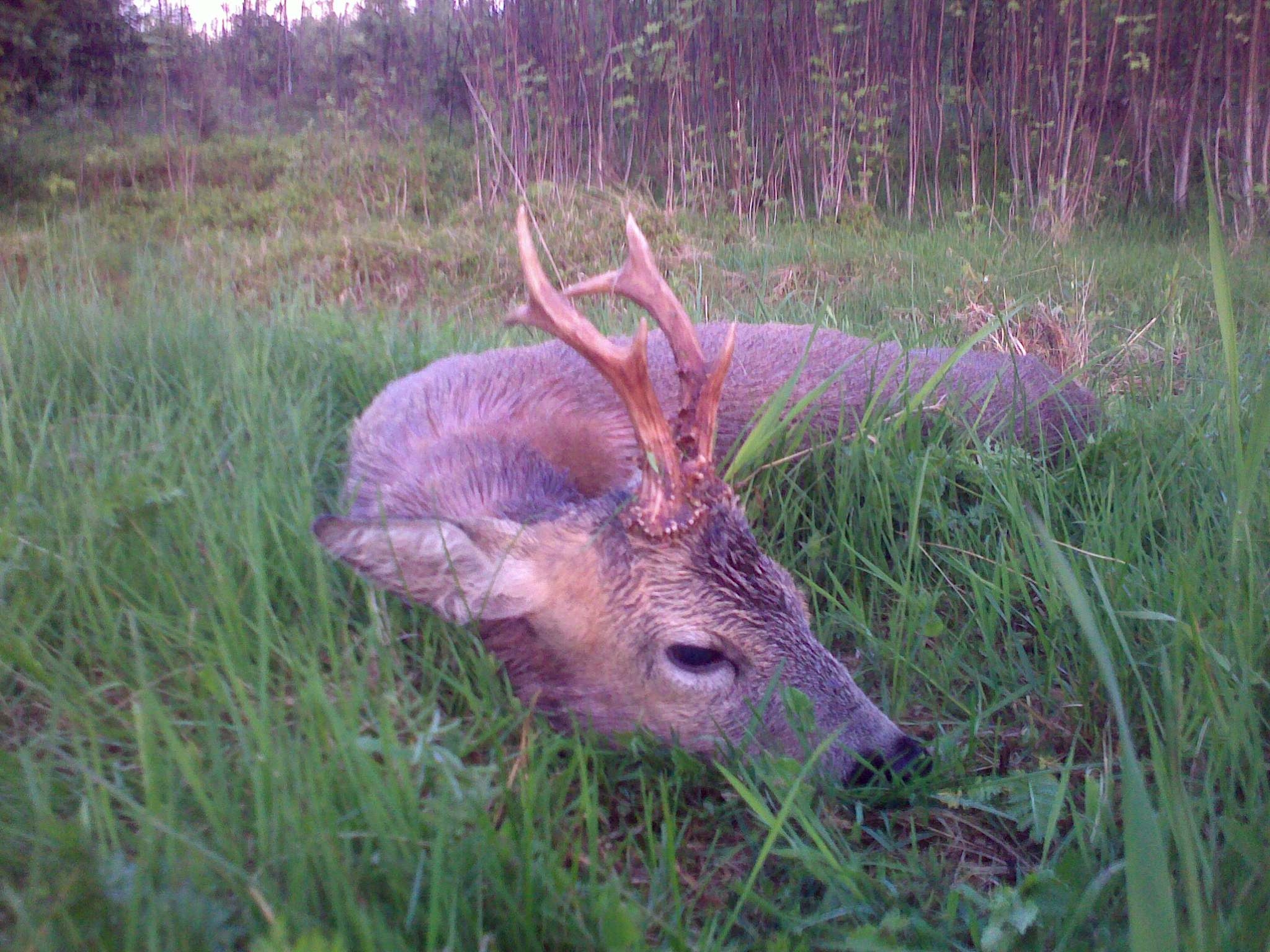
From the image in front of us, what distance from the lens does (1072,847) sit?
190cm

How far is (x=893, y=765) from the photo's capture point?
2.11 meters

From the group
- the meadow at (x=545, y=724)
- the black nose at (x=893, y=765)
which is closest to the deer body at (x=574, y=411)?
the meadow at (x=545, y=724)

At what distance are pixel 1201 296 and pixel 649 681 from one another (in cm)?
675

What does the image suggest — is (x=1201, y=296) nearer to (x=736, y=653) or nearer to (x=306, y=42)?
(x=736, y=653)

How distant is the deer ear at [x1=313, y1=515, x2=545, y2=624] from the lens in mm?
2221

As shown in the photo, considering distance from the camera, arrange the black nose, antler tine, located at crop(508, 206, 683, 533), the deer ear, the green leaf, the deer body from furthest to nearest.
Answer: the deer body < antler tine, located at crop(508, 206, 683, 533) < the deer ear < the black nose < the green leaf

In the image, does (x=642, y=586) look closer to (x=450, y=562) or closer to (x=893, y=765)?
(x=450, y=562)

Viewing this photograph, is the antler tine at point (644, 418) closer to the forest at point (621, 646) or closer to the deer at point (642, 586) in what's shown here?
the deer at point (642, 586)

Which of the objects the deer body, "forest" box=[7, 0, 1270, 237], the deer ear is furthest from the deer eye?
"forest" box=[7, 0, 1270, 237]

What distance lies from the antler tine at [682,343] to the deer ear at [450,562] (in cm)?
49

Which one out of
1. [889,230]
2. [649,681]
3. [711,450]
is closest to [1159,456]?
[711,450]

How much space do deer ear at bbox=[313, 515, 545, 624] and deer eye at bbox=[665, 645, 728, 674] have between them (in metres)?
0.35

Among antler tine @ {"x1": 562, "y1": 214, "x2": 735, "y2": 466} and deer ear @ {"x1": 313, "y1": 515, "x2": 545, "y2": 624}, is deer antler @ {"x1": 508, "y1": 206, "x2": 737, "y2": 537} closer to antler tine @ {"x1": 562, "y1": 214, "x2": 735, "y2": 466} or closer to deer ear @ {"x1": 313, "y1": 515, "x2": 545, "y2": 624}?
antler tine @ {"x1": 562, "y1": 214, "x2": 735, "y2": 466}

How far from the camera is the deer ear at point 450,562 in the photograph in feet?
7.29
